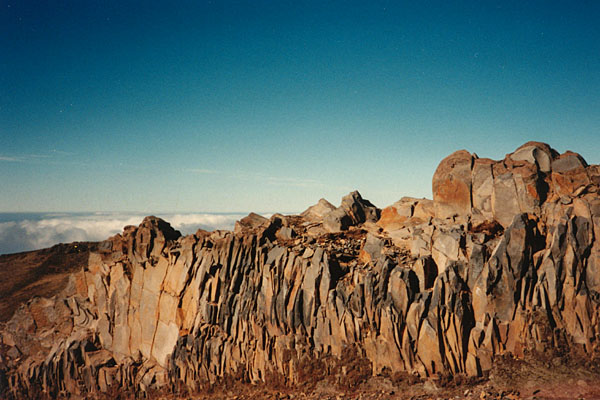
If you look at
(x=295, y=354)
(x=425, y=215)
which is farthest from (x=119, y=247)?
(x=425, y=215)

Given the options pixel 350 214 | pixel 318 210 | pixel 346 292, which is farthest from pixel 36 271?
pixel 346 292

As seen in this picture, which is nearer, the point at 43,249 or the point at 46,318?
the point at 46,318

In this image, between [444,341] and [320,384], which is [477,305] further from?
[320,384]

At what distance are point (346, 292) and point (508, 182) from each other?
1665 centimetres

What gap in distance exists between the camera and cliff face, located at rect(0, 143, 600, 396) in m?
25.6

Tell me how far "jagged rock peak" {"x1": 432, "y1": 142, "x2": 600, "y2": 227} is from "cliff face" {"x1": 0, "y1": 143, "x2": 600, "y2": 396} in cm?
12

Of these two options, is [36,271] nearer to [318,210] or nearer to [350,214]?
[318,210]

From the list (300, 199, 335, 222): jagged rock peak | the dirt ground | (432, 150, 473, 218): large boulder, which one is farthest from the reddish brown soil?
(432, 150, 473, 218): large boulder

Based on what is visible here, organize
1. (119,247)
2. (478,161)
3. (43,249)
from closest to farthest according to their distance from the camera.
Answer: (478,161)
(119,247)
(43,249)

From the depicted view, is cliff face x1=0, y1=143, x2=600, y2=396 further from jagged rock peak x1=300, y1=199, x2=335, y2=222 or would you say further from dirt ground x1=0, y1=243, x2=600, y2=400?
dirt ground x1=0, y1=243, x2=600, y2=400

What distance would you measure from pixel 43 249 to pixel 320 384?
224 ft

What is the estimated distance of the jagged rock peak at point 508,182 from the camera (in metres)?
30.1

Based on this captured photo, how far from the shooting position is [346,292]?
96.2 feet

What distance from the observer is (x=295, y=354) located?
2956cm
